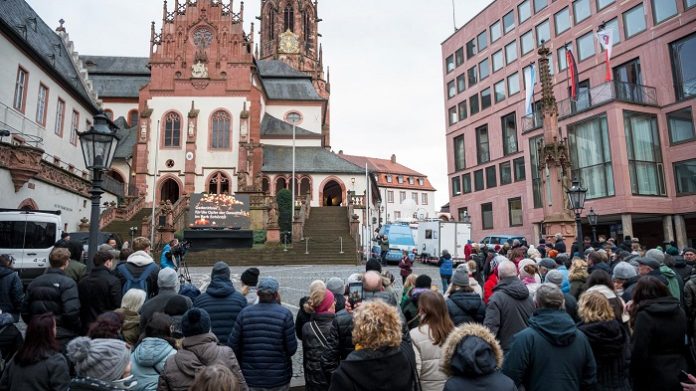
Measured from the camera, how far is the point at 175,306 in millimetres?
4328

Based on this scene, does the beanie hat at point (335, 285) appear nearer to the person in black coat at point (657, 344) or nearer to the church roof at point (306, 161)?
Result: the person in black coat at point (657, 344)

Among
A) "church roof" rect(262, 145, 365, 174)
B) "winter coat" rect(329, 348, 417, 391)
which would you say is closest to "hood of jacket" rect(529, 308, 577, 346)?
"winter coat" rect(329, 348, 417, 391)

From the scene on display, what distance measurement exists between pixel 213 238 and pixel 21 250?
640 inches

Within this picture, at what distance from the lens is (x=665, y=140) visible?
87.6ft

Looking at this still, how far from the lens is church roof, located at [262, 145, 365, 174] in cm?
4331

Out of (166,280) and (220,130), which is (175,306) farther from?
(220,130)

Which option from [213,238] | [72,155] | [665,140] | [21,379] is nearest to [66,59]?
[72,155]

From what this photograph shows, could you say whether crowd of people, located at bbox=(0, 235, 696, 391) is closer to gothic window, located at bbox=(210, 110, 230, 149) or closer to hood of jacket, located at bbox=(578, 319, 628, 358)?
hood of jacket, located at bbox=(578, 319, 628, 358)

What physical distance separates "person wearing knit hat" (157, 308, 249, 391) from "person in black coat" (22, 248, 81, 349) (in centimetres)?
217

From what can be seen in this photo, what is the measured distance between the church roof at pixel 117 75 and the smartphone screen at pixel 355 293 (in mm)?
49860

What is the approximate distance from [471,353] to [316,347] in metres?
2.15

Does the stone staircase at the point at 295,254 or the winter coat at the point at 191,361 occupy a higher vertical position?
the stone staircase at the point at 295,254

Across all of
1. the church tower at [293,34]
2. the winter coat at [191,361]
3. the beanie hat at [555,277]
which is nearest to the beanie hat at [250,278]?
the winter coat at [191,361]

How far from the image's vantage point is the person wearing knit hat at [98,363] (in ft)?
10.6
